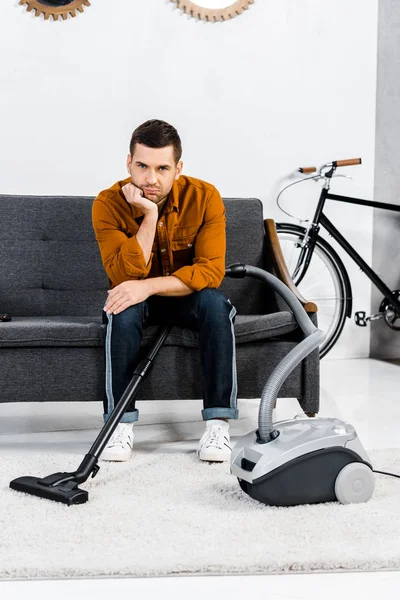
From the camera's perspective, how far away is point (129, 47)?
12.5 ft

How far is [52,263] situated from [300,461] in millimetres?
1494

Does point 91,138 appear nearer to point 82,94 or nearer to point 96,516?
point 82,94

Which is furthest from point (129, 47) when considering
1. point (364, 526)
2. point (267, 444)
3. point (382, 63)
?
point (364, 526)

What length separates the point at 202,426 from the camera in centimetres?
286

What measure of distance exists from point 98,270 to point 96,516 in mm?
1350

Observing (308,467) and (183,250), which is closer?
(308,467)

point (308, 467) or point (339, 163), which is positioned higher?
point (339, 163)

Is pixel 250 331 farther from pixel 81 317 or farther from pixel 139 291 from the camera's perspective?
pixel 81 317

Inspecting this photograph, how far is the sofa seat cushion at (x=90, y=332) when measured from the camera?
2.50 meters

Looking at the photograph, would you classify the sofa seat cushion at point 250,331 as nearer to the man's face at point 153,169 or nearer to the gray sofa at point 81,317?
the gray sofa at point 81,317

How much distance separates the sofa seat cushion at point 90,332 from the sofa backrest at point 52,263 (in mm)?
441

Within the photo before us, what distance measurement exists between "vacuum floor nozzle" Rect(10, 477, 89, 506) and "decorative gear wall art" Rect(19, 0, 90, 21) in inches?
94.5

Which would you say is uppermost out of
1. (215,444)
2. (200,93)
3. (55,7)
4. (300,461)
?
(55,7)

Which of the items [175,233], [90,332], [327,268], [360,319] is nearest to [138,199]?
[175,233]
